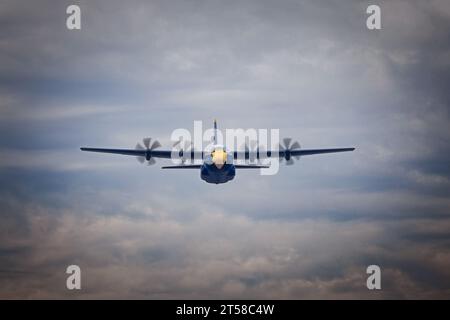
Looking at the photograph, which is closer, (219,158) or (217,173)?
(219,158)

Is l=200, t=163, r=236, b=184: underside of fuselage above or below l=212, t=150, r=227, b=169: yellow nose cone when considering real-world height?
below

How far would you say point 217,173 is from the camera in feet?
229

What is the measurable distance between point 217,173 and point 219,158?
2.61 metres

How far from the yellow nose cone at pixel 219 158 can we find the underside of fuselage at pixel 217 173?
0.47 meters

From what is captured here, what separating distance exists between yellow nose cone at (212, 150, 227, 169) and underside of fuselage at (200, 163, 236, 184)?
0.47 metres

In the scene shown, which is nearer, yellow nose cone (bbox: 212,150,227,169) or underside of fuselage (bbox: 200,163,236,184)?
yellow nose cone (bbox: 212,150,227,169)

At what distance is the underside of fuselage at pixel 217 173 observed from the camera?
226ft

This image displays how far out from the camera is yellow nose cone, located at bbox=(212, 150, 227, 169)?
6806 cm

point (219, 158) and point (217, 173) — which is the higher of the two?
point (219, 158)

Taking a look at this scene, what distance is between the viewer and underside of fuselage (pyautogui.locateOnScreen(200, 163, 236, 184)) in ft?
226
